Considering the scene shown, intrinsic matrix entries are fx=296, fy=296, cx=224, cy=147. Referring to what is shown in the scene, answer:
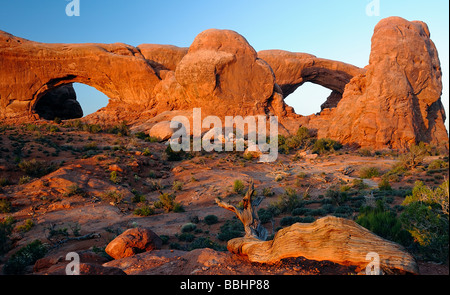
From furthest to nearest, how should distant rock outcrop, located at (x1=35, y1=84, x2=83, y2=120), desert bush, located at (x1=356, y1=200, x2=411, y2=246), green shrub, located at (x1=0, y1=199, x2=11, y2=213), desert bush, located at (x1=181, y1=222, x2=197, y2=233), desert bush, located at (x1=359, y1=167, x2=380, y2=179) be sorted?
1. distant rock outcrop, located at (x1=35, y1=84, x2=83, y2=120)
2. desert bush, located at (x1=359, y1=167, x2=380, y2=179)
3. green shrub, located at (x1=0, y1=199, x2=11, y2=213)
4. desert bush, located at (x1=181, y1=222, x2=197, y2=233)
5. desert bush, located at (x1=356, y1=200, x2=411, y2=246)

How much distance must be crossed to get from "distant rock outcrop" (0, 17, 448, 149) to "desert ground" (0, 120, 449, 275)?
3124 millimetres

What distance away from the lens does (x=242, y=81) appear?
86.0 feet

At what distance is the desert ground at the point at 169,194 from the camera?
5191 mm

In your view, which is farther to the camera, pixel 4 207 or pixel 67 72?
pixel 67 72

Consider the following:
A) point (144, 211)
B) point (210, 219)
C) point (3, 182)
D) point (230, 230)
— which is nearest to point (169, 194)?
point (144, 211)

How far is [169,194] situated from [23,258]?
6027 mm

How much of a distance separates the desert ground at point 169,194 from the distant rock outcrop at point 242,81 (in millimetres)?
3124

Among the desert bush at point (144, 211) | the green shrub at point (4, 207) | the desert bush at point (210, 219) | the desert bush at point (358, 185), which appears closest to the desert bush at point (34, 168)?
the green shrub at point (4, 207)

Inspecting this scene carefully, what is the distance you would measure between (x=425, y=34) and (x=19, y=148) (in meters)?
28.6

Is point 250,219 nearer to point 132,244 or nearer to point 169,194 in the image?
point 132,244

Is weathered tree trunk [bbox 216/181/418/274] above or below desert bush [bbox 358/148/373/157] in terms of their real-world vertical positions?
below

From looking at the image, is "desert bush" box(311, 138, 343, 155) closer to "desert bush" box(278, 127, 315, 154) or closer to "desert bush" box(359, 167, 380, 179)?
"desert bush" box(278, 127, 315, 154)

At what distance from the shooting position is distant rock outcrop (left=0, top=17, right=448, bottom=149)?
20.2 metres

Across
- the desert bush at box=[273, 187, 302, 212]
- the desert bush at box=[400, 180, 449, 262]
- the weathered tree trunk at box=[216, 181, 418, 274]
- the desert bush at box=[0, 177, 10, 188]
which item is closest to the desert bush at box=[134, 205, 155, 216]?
the desert bush at box=[273, 187, 302, 212]
